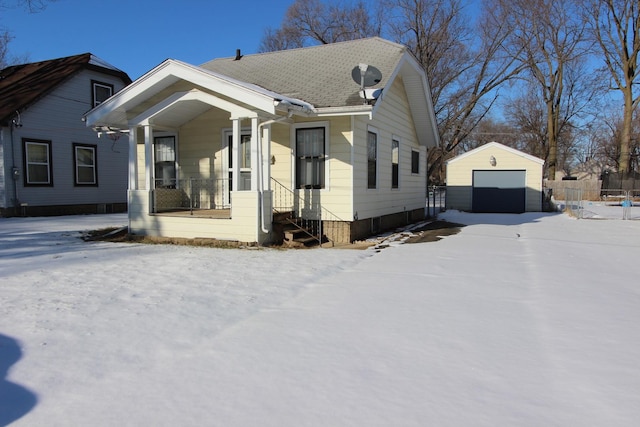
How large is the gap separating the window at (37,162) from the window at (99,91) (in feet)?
8.87

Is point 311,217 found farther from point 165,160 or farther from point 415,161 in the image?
point 415,161

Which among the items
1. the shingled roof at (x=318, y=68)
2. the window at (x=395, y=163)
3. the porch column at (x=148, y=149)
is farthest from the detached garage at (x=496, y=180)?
the porch column at (x=148, y=149)

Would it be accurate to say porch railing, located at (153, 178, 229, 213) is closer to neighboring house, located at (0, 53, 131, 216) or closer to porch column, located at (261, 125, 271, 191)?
porch column, located at (261, 125, 271, 191)

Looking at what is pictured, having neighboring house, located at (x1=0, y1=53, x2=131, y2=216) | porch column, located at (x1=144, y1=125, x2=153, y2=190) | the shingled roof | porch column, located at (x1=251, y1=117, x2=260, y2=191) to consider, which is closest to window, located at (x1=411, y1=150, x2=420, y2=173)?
the shingled roof

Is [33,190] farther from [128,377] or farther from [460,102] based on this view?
A: [460,102]

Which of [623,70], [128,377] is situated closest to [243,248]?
[128,377]

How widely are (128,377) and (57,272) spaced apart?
383cm

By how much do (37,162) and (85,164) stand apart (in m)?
1.82

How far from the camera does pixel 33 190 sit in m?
15.1

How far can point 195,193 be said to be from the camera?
10977mm

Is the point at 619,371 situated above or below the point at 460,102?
below

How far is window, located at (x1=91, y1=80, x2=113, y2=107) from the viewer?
17.4 meters

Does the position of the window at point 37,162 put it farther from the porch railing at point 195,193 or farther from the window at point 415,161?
the window at point 415,161

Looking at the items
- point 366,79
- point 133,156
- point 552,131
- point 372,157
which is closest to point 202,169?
point 133,156
